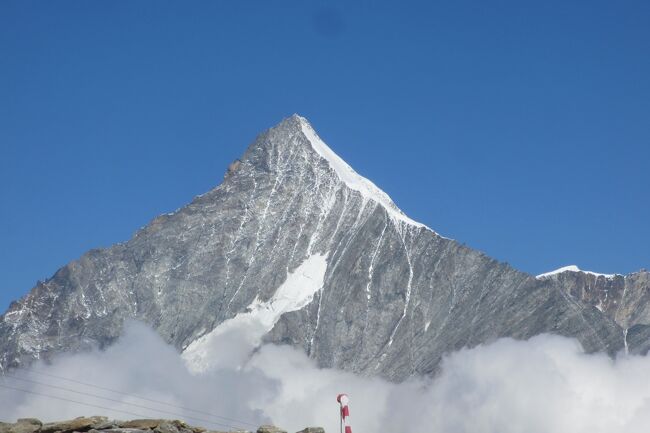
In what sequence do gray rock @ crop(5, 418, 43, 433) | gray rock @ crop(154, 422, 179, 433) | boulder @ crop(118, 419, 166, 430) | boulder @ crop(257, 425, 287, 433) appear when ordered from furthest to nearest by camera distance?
boulder @ crop(257, 425, 287, 433) → gray rock @ crop(154, 422, 179, 433) → gray rock @ crop(5, 418, 43, 433) → boulder @ crop(118, 419, 166, 430)

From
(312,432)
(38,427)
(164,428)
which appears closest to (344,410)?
(312,432)

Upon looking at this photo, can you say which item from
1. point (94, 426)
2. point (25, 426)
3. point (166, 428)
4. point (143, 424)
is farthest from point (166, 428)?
point (25, 426)

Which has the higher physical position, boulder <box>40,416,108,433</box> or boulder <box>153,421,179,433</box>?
boulder <box>153,421,179,433</box>

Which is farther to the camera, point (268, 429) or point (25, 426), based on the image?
point (268, 429)

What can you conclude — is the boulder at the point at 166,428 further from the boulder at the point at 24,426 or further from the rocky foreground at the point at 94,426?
the boulder at the point at 24,426

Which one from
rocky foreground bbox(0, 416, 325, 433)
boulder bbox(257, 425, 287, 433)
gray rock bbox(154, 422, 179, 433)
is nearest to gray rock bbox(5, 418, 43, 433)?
rocky foreground bbox(0, 416, 325, 433)

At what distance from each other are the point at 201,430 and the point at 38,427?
25.7 ft

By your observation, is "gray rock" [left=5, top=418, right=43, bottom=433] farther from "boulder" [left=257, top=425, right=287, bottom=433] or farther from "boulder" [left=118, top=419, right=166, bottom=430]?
"boulder" [left=257, top=425, right=287, bottom=433]

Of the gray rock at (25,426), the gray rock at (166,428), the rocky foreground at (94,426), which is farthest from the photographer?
the gray rock at (166,428)

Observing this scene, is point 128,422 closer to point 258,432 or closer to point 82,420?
point 82,420

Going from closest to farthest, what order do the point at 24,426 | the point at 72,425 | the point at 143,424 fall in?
the point at 72,425 → the point at 143,424 → the point at 24,426

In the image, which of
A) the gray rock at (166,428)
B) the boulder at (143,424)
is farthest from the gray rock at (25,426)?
the gray rock at (166,428)

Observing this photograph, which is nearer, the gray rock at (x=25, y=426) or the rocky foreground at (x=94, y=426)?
the rocky foreground at (x=94, y=426)

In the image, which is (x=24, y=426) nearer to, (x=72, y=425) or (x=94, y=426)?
(x=72, y=425)
